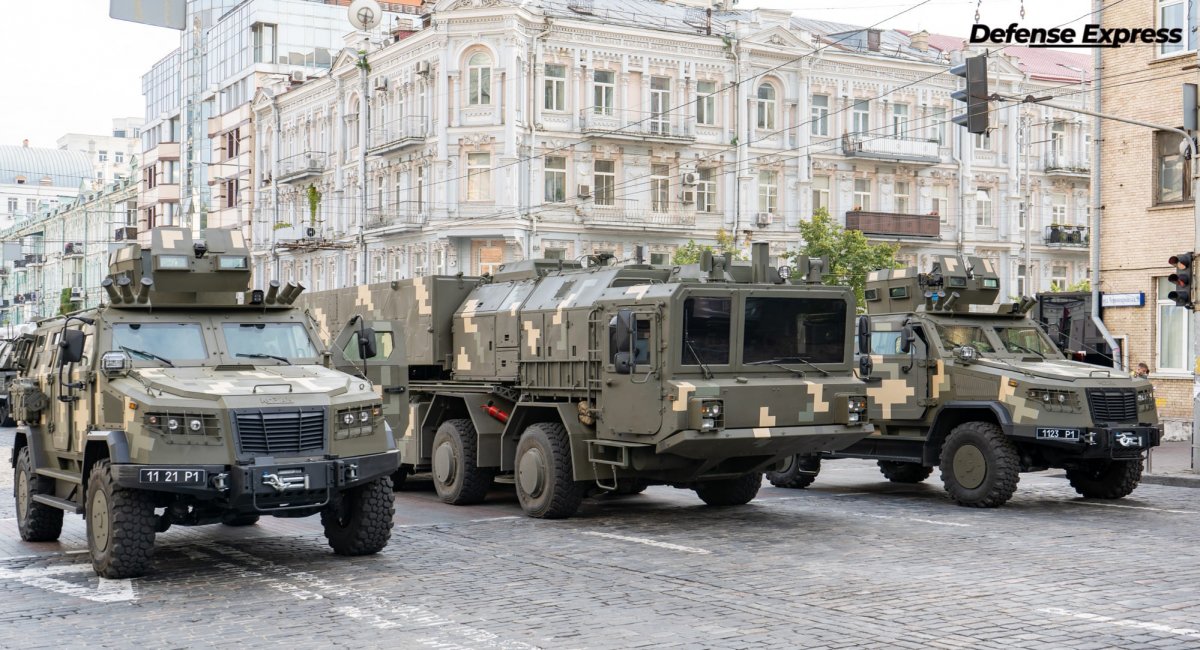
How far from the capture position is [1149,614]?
391 inches

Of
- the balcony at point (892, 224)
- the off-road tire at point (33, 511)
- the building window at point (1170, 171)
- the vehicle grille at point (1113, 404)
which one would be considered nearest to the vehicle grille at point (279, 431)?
the off-road tire at point (33, 511)

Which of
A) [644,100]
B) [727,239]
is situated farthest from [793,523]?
[644,100]

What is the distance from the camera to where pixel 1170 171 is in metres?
28.5

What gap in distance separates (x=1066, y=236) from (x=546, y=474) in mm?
44414

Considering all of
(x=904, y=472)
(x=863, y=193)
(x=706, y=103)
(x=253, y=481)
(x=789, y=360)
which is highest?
(x=706, y=103)

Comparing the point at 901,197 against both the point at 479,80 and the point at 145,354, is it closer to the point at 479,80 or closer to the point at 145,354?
the point at 479,80

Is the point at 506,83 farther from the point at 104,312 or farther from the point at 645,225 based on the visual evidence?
the point at 104,312

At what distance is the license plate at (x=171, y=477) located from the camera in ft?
36.8

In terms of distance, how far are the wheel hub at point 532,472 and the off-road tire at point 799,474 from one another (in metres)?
4.57

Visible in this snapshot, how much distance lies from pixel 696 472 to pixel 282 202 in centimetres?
4821

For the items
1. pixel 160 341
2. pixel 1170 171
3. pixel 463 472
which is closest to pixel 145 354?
pixel 160 341

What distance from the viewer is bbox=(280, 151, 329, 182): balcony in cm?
5591

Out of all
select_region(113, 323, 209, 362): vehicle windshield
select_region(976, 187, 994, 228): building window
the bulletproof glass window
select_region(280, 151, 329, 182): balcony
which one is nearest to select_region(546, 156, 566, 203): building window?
select_region(280, 151, 329, 182): balcony

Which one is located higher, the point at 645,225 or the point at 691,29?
the point at 691,29
